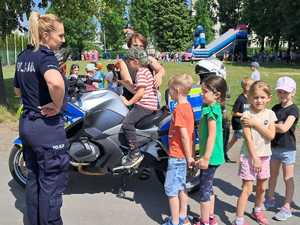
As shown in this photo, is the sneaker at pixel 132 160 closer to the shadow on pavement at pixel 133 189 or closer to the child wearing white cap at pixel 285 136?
the shadow on pavement at pixel 133 189

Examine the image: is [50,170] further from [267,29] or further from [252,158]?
[267,29]

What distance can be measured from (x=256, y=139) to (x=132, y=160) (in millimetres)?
1331

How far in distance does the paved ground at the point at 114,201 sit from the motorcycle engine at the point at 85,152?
498 millimetres

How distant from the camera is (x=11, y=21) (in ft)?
34.5

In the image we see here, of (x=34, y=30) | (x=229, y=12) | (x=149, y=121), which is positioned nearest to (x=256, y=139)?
(x=149, y=121)

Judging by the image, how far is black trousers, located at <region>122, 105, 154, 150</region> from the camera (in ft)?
15.8

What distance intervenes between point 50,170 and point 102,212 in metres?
1.27

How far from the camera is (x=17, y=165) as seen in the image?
5.18 m

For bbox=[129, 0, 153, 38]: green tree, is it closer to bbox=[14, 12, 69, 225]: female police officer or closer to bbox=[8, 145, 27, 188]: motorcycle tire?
bbox=[8, 145, 27, 188]: motorcycle tire

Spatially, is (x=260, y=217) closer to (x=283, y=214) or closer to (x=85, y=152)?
A: (x=283, y=214)

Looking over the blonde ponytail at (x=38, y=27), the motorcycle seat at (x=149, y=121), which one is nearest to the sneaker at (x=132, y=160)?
the motorcycle seat at (x=149, y=121)

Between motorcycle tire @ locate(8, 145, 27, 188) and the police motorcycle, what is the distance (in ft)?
1.15

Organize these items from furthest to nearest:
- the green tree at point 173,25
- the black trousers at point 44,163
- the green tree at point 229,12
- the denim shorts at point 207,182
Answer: the green tree at point 229,12, the green tree at point 173,25, the denim shorts at point 207,182, the black trousers at point 44,163

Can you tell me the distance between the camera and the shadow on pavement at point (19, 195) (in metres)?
4.72
